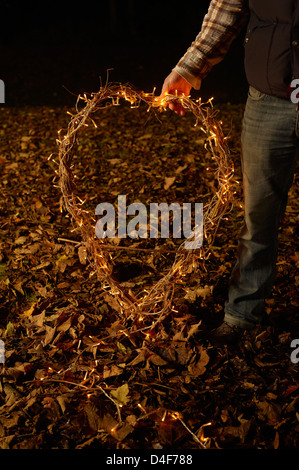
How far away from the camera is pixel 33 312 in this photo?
3.23m

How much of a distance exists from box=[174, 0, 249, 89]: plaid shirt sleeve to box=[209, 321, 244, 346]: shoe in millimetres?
1488

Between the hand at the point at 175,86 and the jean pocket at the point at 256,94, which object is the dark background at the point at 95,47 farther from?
the jean pocket at the point at 256,94

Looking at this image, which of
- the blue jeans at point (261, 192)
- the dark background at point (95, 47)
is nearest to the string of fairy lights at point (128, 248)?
the blue jeans at point (261, 192)

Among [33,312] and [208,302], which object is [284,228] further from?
[33,312]

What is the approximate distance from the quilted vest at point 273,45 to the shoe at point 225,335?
4.64ft

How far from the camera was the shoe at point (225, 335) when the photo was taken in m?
2.83

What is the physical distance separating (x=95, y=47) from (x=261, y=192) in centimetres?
1498

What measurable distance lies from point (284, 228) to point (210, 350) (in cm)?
178

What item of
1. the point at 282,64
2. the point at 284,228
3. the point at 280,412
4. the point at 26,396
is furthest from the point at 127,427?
the point at 284,228

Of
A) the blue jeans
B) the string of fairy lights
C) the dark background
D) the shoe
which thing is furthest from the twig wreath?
the dark background

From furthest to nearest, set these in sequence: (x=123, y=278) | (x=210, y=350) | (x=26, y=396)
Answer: (x=123, y=278) → (x=210, y=350) → (x=26, y=396)

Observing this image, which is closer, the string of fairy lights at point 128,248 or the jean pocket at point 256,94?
the jean pocket at point 256,94

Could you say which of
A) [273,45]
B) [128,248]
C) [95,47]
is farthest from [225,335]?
[95,47]

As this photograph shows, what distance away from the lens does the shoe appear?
2.83m
